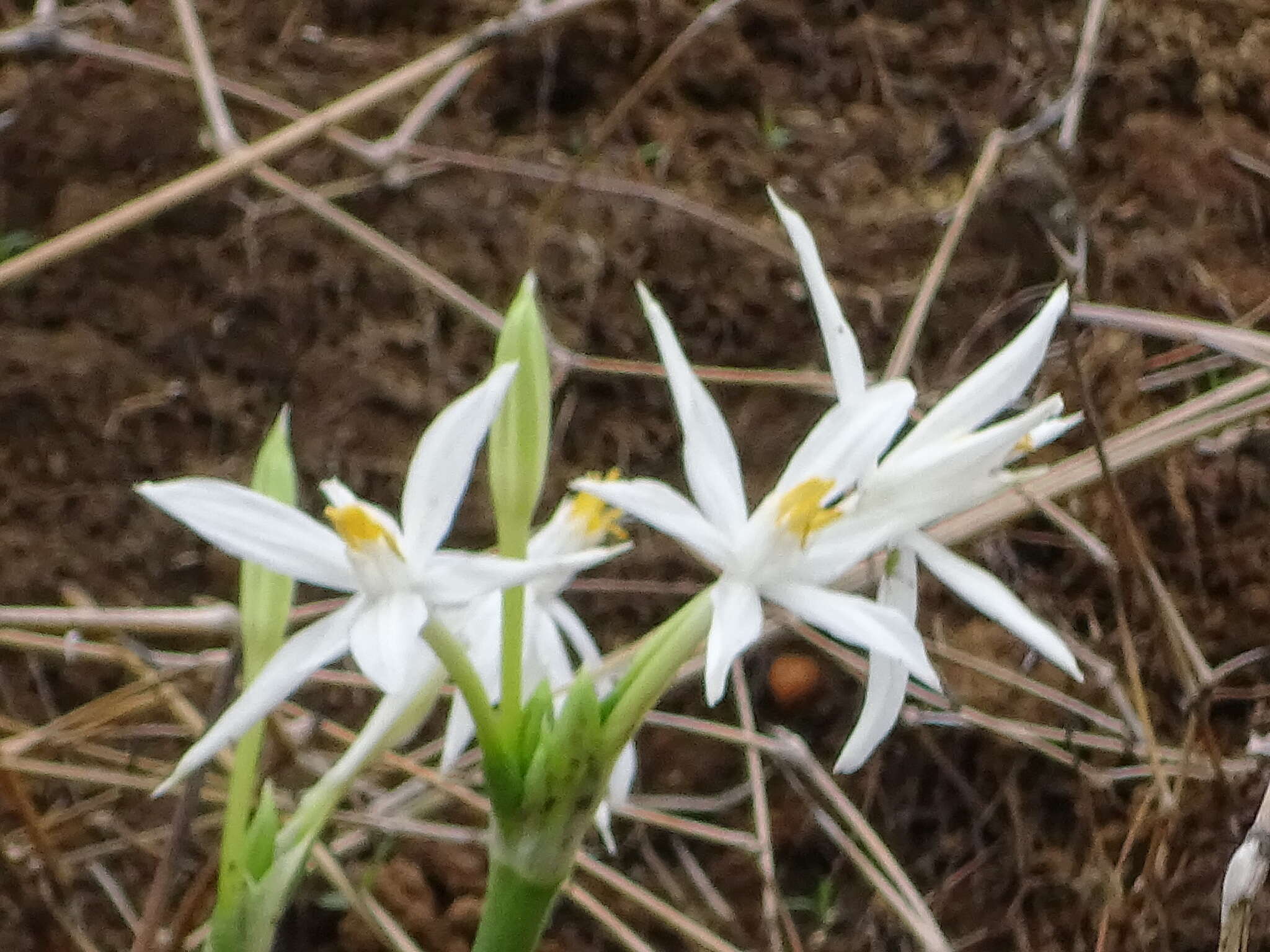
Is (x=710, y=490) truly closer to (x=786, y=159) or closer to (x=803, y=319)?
(x=803, y=319)

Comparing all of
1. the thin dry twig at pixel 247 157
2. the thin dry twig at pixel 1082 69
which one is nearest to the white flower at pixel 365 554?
the thin dry twig at pixel 247 157

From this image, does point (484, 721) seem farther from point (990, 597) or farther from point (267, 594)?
point (990, 597)

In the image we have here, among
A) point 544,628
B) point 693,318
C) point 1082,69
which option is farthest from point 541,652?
point 1082,69

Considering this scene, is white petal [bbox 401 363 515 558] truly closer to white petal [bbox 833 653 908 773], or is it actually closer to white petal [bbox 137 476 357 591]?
white petal [bbox 137 476 357 591]

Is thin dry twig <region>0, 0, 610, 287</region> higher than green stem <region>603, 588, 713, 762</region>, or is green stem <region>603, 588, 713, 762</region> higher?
thin dry twig <region>0, 0, 610, 287</region>

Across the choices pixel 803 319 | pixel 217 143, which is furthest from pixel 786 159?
pixel 217 143

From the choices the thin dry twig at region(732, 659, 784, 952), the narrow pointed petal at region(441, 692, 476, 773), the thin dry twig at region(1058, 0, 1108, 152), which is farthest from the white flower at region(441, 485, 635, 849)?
the thin dry twig at region(1058, 0, 1108, 152)
